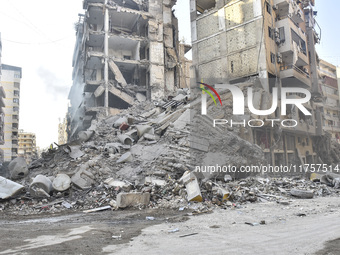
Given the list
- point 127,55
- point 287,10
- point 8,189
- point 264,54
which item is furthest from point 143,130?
point 287,10

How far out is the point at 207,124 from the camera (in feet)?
41.9

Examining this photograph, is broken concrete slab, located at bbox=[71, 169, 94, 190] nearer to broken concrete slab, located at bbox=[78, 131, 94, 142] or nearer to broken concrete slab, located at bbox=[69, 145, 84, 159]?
broken concrete slab, located at bbox=[69, 145, 84, 159]

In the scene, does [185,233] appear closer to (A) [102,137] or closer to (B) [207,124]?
(B) [207,124]

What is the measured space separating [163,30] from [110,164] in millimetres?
20832

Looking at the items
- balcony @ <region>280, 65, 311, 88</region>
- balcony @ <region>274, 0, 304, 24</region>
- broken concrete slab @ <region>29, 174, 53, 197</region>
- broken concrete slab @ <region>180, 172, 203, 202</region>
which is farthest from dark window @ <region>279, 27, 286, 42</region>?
broken concrete slab @ <region>29, 174, 53, 197</region>

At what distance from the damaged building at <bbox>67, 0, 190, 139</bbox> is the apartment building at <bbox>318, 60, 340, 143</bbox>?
77.0ft

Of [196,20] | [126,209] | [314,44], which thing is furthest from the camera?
[314,44]

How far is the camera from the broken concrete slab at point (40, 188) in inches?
347

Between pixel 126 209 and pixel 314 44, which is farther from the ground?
pixel 314 44

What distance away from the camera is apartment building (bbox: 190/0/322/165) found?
2067 cm

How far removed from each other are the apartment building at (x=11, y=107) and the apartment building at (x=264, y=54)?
41.2 metres

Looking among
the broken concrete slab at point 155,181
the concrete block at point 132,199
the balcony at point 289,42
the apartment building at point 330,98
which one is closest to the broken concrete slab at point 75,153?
the broken concrete slab at point 155,181

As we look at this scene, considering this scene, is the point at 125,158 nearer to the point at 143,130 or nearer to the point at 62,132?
the point at 143,130

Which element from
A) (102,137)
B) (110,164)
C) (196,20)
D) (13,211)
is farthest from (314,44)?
(13,211)
